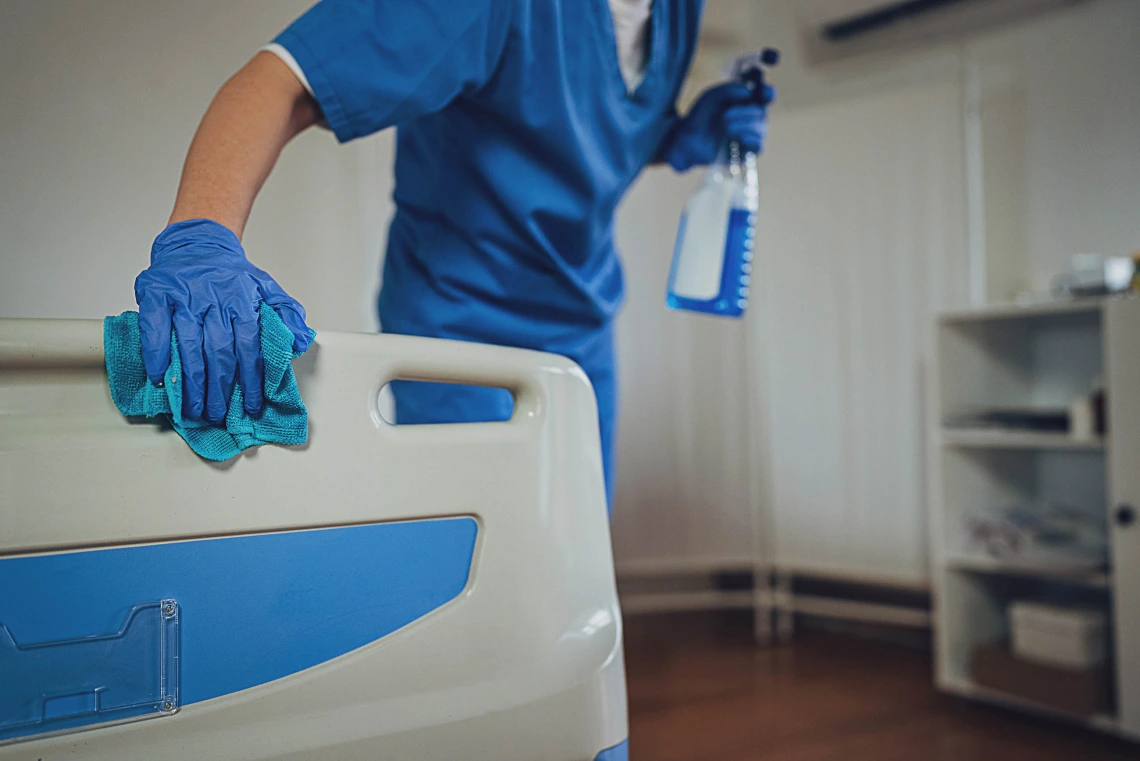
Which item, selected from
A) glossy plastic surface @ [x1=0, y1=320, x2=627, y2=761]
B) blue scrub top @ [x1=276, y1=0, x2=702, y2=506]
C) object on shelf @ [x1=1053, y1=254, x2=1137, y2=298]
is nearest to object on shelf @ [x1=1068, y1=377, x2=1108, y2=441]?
object on shelf @ [x1=1053, y1=254, x2=1137, y2=298]

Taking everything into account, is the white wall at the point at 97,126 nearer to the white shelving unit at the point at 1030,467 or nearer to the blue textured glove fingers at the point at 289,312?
the blue textured glove fingers at the point at 289,312

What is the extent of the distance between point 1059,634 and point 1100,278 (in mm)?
823

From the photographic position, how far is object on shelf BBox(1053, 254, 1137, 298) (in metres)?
1.94

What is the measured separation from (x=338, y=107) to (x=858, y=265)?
2164mm

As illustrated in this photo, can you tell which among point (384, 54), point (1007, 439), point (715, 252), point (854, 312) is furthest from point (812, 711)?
point (384, 54)

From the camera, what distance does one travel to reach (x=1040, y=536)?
2.08 meters

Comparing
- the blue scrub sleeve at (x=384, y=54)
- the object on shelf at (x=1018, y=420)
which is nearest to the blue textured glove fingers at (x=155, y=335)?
the blue scrub sleeve at (x=384, y=54)

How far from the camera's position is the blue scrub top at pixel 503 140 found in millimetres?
809

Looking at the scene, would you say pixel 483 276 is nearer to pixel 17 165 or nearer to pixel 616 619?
pixel 616 619

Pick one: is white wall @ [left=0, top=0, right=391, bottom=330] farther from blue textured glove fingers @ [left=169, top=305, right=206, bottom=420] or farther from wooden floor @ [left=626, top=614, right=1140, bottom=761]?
wooden floor @ [left=626, top=614, right=1140, bottom=761]

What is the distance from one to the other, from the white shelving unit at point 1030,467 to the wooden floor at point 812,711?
3.1 inches

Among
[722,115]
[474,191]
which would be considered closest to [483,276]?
[474,191]

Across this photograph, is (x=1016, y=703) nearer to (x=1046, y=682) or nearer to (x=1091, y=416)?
(x=1046, y=682)

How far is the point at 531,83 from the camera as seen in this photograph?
0.95 metres
